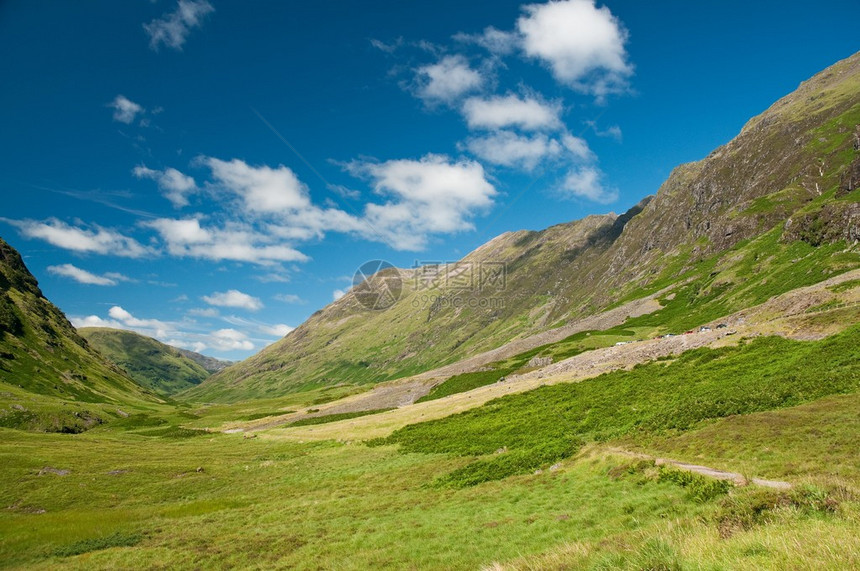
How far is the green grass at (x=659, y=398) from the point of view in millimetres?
27953

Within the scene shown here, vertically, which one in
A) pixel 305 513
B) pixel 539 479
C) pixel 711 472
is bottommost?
pixel 305 513

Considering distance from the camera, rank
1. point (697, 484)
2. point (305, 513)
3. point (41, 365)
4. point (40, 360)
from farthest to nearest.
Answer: point (40, 360) → point (41, 365) → point (305, 513) → point (697, 484)

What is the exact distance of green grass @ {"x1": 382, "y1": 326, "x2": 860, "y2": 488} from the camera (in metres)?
28.0

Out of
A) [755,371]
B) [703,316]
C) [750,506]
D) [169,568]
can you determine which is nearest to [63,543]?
[169,568]

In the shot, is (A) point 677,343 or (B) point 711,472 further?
(A) point 677,343

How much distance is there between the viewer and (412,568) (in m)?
17.9

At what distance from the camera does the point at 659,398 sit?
119 ft

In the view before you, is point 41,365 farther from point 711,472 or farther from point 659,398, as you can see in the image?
point 711,472

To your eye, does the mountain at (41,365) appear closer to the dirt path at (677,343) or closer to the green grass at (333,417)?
the green grass at (333,417)

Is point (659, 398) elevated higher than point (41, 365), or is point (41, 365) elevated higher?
point (41, 365)

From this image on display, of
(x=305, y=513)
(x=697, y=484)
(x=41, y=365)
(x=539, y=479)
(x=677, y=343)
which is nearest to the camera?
(x=697, y=484)

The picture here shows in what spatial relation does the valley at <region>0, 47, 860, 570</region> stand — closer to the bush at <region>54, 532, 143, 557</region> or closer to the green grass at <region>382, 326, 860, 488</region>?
the bush at <region>54, 532, 143, 557</region>

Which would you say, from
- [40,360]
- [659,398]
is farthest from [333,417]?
[40,360]

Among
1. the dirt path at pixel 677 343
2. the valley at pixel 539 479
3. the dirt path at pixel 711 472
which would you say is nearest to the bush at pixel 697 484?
the valley at pixel 539 479
